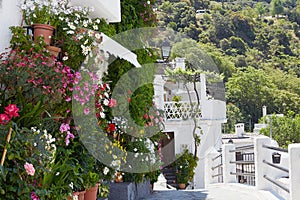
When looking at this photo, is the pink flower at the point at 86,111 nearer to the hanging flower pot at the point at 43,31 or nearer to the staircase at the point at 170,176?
the hanging flower pot at the point at 43,31

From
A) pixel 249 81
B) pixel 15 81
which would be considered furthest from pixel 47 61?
pixel 249 81

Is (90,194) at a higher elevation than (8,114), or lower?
lower

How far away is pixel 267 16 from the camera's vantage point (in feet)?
307

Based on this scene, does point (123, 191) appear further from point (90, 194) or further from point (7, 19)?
point (7, 19)

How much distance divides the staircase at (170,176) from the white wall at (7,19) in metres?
10.9

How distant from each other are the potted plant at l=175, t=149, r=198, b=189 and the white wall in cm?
1042

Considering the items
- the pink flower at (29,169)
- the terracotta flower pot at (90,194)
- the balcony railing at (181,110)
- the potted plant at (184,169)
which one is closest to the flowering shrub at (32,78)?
the pink flower at (29,169)

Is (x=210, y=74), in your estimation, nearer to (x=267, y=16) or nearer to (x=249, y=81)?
(x=249, y=81)

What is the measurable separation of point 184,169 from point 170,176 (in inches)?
43.1

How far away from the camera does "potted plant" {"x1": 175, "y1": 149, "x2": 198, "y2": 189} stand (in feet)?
47.5

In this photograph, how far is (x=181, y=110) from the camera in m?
18.5

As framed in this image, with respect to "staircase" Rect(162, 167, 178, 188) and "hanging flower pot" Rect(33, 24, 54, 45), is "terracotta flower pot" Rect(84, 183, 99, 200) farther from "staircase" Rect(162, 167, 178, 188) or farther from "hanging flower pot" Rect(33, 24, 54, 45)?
"staircase" Rect(162, 167, 178, 188)

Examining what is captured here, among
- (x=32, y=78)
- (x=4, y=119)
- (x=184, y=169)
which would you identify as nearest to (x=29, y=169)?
(x=4, y=119)

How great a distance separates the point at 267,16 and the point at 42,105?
95.0 metres
